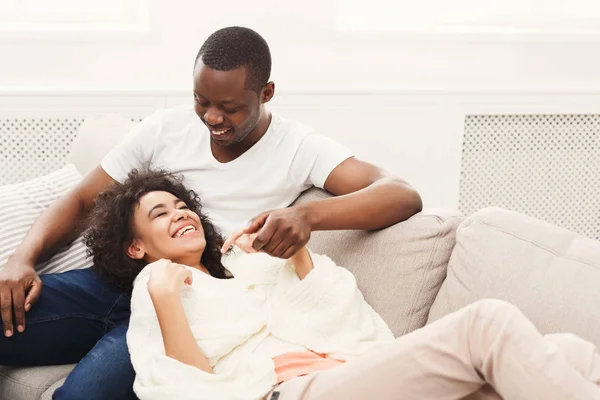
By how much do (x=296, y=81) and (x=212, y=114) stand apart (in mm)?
1274

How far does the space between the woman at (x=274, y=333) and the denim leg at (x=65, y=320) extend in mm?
55

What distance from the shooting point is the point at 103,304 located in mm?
1704

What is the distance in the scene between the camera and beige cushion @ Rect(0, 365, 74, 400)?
160 cm

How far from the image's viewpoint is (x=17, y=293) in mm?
1596

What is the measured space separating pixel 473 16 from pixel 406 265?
1997mm

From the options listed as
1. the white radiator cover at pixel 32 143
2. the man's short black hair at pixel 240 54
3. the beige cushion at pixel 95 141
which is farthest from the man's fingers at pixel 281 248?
the white radiator cover at pixel 32 143

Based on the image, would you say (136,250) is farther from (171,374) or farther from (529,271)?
(529,271)

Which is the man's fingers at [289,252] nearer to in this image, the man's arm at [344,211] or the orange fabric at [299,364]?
the man's arm at [344,211]

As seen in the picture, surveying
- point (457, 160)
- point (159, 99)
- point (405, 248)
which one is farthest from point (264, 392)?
point (457, 160)

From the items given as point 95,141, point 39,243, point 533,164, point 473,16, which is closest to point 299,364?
point 39,243

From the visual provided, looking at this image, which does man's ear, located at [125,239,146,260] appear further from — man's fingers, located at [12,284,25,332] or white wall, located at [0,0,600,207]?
white wall, located at [0,0,600,207]

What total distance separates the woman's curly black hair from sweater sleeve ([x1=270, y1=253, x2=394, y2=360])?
0.82 feet

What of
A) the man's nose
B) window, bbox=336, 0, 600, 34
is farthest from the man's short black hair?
window, bbox=336, 0, 600, 34

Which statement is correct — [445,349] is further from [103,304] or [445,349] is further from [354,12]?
[354,12]
